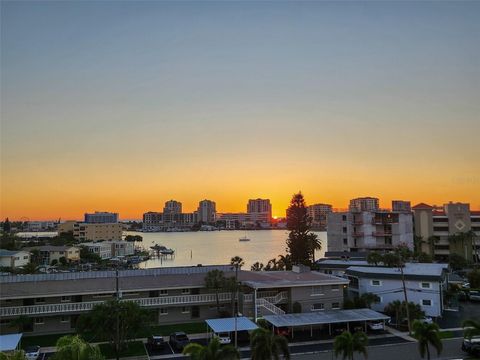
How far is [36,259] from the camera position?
110938 mm

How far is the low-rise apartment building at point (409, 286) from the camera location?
45.0 metres

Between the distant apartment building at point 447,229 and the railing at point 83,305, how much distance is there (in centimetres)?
6901

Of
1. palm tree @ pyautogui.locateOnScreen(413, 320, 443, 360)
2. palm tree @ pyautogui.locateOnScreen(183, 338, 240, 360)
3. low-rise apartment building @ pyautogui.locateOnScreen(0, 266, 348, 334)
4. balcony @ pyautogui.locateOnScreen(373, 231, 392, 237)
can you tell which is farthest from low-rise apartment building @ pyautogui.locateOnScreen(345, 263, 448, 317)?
balcony @ pyautogui.locateOnScreen(373, 231, 392, 237)

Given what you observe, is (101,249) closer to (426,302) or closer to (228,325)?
(228,325)

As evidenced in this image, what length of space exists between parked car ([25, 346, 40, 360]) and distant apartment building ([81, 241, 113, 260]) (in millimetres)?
99944

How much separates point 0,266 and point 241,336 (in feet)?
241

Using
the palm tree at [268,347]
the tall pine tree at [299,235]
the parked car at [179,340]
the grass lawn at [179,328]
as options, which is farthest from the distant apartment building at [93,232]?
the palm tree at [268,347]

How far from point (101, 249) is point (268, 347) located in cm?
12016

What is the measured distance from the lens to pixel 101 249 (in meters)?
137

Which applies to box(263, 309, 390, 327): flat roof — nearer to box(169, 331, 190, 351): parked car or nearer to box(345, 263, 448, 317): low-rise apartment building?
box(169, 331, 190, 351): parked car

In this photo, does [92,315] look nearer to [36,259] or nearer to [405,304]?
[405,304]

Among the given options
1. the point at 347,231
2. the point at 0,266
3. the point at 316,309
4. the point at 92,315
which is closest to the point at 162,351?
the point at 92,315

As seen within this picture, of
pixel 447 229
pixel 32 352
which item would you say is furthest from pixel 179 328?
pixel 447 229

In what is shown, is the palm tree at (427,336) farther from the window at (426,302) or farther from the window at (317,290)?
the window at (426,302)
